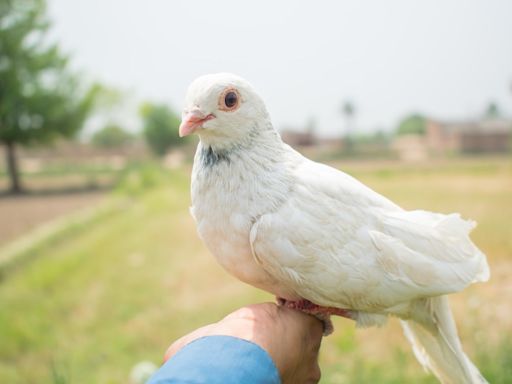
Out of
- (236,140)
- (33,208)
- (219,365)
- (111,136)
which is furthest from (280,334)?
(111,136)

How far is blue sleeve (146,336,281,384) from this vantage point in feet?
3.80

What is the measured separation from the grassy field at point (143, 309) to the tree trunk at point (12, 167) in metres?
7.27

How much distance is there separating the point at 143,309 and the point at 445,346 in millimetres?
4691

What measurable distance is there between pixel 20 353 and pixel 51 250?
13.9ft

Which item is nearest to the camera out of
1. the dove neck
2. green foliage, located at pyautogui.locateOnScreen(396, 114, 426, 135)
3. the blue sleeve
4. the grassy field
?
the blue sleeve

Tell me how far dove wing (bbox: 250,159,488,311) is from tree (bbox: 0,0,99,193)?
1579 cm

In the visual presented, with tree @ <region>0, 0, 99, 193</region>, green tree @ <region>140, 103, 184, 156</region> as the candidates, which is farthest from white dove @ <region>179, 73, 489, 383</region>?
green tree @ <region>140, 103, 184, 156</region>

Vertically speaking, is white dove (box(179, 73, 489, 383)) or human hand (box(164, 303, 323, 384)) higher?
white dove (box(179, 73, 489, 383))

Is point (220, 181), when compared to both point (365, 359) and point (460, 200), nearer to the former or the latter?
point (365, 359)

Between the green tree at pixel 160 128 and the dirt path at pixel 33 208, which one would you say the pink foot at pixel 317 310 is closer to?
the dirt path at pixel 33 208

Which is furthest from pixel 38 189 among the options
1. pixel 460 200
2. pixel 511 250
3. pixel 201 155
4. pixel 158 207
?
pixel 201 155

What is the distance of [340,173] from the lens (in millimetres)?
1904

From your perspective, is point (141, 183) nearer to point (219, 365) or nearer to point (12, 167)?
point (12, 167)

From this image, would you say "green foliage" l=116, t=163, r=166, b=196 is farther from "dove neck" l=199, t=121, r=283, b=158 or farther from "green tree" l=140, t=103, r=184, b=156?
"dove neck" l=199, t=121, r=283, b=158
